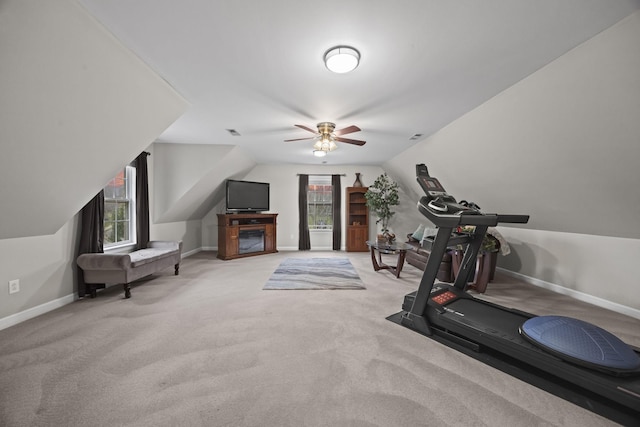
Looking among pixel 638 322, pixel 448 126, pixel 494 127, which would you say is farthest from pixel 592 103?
pixel 638 322

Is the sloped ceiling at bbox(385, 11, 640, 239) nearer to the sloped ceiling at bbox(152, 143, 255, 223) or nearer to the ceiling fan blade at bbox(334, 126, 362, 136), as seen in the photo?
the ceiling fan blade at bbox(334, 126, 362, 136)

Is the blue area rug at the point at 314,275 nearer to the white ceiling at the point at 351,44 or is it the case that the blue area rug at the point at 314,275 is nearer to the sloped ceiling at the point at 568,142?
the white ceiling at the point at 351,44

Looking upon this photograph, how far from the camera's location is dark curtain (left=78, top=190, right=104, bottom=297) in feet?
10.0

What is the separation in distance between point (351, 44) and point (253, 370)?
8.20 feet

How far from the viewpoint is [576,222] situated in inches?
122

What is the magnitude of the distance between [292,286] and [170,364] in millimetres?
1939

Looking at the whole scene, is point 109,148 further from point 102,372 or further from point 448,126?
point 448,126

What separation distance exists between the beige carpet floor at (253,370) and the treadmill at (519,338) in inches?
5.4

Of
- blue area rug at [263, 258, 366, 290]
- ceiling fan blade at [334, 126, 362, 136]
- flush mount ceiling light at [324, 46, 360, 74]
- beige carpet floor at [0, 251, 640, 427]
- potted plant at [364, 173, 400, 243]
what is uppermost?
flush mount ceiling light at [324, 46, 360, 74]

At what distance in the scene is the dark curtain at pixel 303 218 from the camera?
22.6 ft

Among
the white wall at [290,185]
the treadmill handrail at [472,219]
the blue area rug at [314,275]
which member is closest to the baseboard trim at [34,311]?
the blue area rug at [314,275]

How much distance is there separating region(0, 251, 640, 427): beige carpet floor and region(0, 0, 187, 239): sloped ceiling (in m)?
1.25

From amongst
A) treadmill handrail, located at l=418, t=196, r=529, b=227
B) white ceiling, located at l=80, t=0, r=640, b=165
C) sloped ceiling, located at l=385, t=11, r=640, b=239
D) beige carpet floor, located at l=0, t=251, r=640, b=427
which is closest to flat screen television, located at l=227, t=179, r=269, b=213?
white ceiling, located at l=80, t=0, r=640, b=165

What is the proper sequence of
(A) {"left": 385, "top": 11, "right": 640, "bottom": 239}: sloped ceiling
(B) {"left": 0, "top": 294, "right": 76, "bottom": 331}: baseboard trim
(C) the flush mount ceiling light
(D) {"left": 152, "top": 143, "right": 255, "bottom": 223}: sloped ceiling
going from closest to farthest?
(A) {"left": 385, "top": 11, "right": 640, "bottom": 239}: sloped ceiling
(C) the flush mount ceiling light
(B) {"left": 0, "top": 294, "right": 76, "bottom": 331}: baseboard trim
(D) {"left": 152, "top": 143, "right": 255, "bottom": 223}: sloped ceiling
